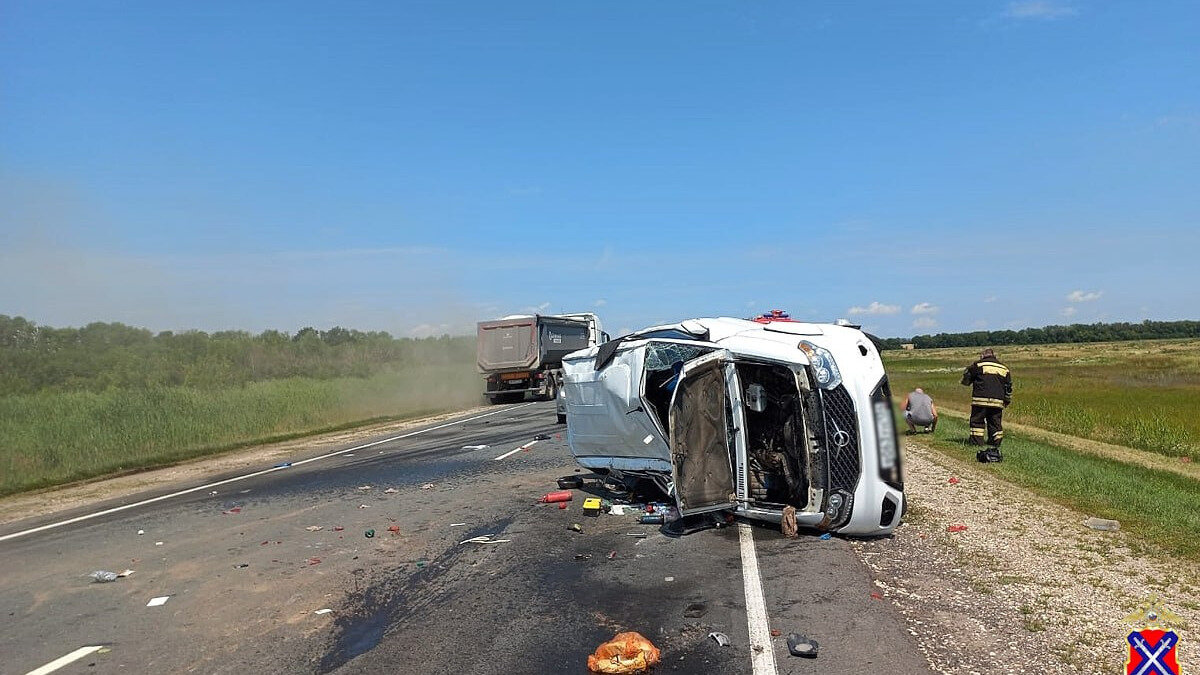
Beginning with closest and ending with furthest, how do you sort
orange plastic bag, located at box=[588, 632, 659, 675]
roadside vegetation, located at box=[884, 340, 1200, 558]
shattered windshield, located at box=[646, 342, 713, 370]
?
orange plastic bag, located at box=[588, 632, 659, 675] → shattered windshield, located at box=[646, 342, 713, 370] → roadside vegetation, located at box=[884, 340, 1200, 558]

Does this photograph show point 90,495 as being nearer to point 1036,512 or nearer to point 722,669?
point 722,669

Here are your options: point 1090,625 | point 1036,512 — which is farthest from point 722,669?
point 1036,512

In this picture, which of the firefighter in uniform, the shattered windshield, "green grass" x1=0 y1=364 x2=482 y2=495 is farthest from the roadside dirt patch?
the firefighter in uniform

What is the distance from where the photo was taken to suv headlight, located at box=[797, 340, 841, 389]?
686cm

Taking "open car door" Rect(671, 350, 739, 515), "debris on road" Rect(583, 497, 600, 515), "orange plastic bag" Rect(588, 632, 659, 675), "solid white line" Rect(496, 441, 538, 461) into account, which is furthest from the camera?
"solid white line" Rect(496, 441, 538, 461)

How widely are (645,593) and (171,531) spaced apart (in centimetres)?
625

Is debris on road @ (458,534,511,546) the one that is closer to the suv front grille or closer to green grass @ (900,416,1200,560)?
the suv front grille

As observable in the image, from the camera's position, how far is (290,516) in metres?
9.38

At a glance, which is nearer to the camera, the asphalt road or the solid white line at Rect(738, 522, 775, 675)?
the solid white line at Rect(738, 522, 775, 675)

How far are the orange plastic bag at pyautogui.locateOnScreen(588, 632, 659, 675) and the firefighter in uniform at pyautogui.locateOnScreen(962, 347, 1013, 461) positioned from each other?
990 cm

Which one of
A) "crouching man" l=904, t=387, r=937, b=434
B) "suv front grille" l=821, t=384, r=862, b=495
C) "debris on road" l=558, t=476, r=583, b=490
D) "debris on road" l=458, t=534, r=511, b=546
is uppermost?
"suv front grille" l=821, t=384, r=862, b=495

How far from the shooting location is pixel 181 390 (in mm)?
23984

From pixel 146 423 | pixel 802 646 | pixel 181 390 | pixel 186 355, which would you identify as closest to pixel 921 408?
pixel 802 646

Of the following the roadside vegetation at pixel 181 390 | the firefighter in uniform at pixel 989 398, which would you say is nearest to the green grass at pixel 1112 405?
the firefighter in uniform at pixel 989 398
